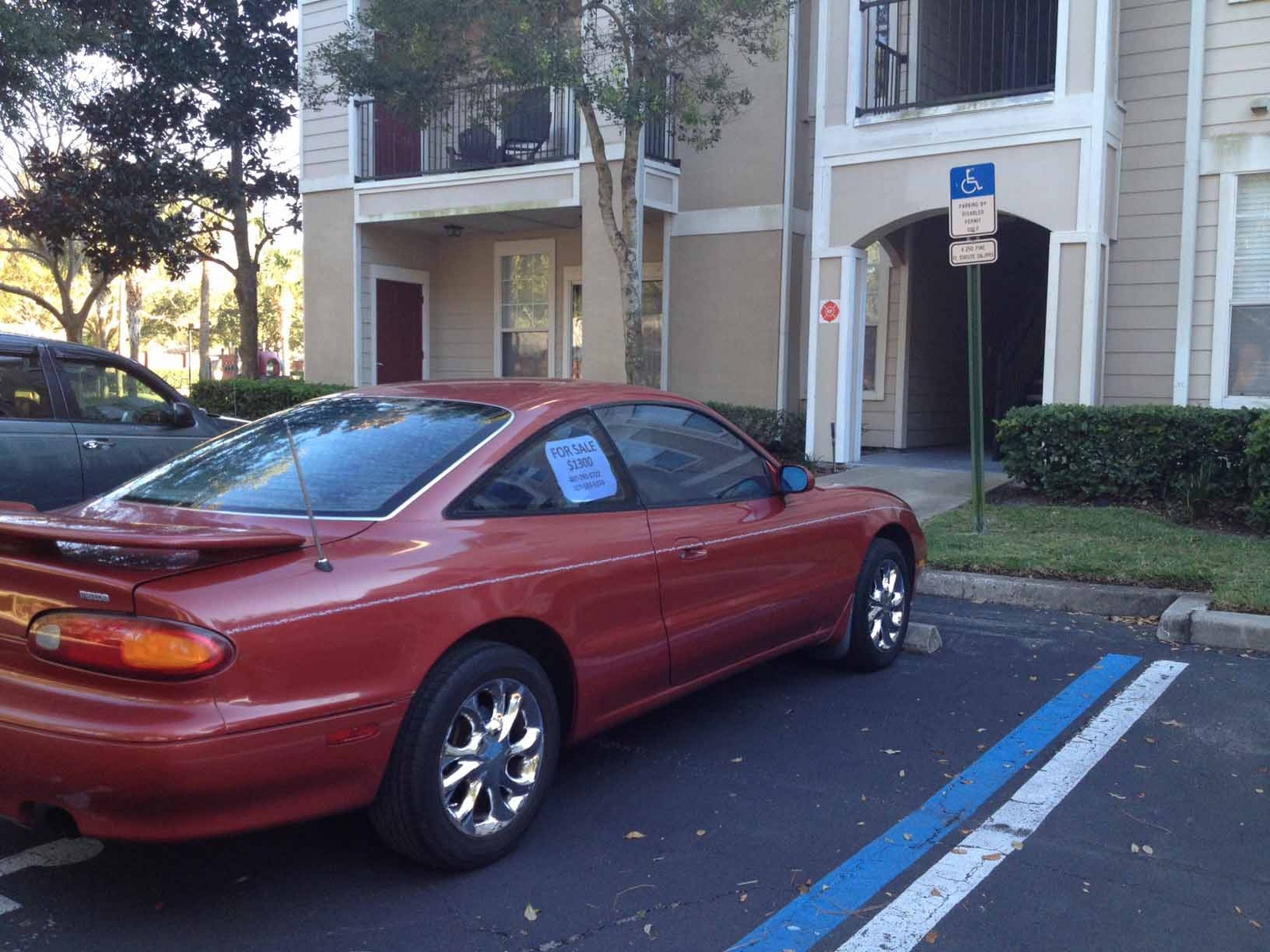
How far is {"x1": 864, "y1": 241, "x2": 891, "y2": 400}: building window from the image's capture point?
48.5 feet

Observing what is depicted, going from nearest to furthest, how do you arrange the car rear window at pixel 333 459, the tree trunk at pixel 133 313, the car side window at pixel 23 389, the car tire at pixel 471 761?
the car tire at pixel 471 761 < the car rear window at pixel 333 459 < the car side window at pixel 23 389 < the tree trunk at pixel 133 313

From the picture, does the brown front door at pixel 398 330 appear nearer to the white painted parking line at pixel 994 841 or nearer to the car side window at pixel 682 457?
the car side window at pixel 682 457

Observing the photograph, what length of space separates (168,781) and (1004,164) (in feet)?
33.4

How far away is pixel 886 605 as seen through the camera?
5.93m

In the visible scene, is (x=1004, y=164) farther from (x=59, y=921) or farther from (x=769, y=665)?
(x=59, y=921)

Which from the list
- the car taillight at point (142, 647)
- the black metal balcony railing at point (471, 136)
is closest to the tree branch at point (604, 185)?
the black metal balcony railing at point (471, 136)

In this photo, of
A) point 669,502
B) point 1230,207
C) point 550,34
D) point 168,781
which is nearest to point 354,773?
point 168,781

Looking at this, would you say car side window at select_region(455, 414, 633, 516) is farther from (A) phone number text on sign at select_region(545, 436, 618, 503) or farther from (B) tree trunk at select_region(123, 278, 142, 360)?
(B) tree trunk at select_region(123, 278, 142, 360)

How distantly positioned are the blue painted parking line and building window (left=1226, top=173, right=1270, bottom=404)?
21.5 ft

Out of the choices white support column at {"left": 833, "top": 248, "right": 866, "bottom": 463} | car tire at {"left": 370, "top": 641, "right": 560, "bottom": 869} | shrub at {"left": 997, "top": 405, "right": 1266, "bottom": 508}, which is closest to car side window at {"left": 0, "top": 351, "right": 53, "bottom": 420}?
car tire at {"left": 370, "top": 641, "right": 560, "bottom": 869}

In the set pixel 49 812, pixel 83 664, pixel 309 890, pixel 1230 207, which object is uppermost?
pixel 1230 207

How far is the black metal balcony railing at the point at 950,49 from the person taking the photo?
40.3 ft

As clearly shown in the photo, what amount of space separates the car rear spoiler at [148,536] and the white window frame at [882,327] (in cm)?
1217

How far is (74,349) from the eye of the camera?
7.77 m
